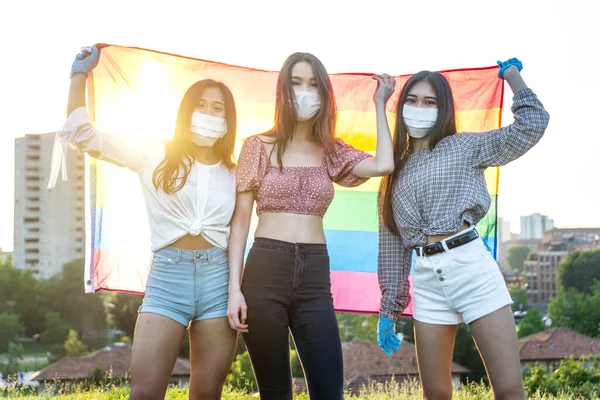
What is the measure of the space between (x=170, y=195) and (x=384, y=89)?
5.17 feet

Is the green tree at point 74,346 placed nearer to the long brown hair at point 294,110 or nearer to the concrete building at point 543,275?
the long brown hair at point 294,110

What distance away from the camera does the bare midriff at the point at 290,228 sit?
4.71 m

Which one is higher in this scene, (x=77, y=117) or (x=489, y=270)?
(x=77, y=117)

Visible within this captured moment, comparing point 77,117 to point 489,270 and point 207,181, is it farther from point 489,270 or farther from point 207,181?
point 489,270

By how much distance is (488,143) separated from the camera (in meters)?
4.82

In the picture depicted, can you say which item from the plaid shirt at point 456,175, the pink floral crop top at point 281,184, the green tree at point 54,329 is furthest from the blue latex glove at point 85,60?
the green tree at point 54,329

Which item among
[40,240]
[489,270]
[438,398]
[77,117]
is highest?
[77,117]

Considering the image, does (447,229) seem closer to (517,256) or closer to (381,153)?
(381,153)

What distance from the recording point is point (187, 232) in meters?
4.81

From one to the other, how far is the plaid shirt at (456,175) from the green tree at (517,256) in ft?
564

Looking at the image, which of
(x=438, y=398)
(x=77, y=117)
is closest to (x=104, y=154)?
(x=77, y=117)

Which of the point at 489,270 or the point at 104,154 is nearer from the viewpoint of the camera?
the point at 489,270

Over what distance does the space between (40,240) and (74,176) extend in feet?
33.7

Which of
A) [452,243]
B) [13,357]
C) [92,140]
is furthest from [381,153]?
[13,357]
